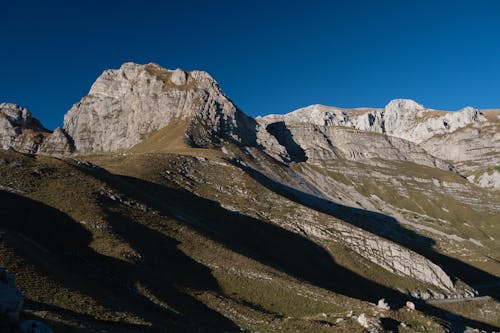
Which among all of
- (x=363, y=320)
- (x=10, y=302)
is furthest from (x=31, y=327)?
(x=363, y=320)

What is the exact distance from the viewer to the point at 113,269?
160ft

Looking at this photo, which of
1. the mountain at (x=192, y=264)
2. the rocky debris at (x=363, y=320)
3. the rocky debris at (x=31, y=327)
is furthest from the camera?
the rocky debris at (x=363, y=320)

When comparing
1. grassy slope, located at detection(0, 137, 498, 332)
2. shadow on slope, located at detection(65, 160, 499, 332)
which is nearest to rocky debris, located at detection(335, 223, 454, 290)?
shadow on slope, located at detection(65, 160, 499, 332)

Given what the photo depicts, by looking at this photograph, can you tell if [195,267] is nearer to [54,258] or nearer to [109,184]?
[54,258]

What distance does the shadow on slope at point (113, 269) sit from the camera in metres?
40.7

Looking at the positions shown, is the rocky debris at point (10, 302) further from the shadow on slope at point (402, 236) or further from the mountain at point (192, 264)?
the shadow on slope at point (402, 236)

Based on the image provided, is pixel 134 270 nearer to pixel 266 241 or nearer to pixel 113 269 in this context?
pixel 113 269

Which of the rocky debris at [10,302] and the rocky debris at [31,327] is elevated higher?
the rocky debris at [10,302]

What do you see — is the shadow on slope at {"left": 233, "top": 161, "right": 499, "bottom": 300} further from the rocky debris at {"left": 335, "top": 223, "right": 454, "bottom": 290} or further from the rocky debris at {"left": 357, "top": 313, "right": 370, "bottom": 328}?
the rocky debris at {"left": 357, "top": 313, "right": 370, "bottom": 328}

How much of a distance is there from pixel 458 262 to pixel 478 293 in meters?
35.2

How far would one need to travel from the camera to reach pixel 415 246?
6501 inches

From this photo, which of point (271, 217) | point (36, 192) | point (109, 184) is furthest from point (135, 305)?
point (271, 217)

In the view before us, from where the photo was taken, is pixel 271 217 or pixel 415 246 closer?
pixel 271 217

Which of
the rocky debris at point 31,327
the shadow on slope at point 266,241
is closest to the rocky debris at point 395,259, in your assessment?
the shadow on slope at point 266,241
